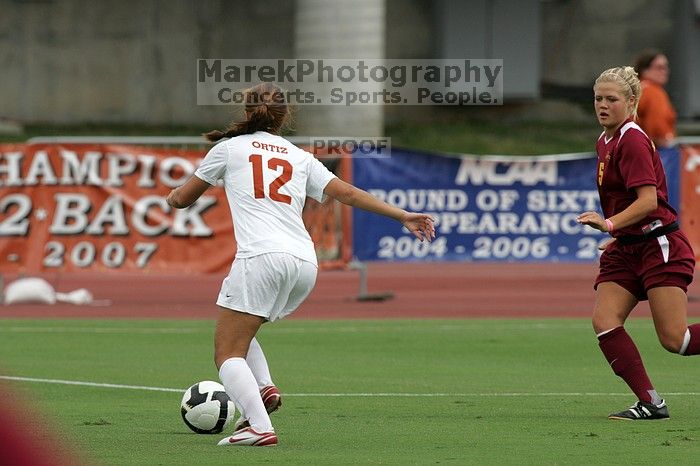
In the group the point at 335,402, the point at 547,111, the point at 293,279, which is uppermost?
the point at 547,111

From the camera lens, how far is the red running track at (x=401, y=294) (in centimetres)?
1669

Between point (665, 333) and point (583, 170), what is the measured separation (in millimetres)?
9540

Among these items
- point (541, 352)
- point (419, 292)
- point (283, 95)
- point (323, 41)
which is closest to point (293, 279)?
point (283, 95)

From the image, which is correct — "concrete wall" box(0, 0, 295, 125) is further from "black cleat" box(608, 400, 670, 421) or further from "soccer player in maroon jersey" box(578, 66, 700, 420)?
"black cleat" box(608, 400, 670, 421)

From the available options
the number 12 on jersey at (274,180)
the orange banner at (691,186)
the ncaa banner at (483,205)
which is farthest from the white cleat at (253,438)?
the orange banner at (691,186)

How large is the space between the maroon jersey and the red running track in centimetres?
802

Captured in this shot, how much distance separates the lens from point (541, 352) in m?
12.6

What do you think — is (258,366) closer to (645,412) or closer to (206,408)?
(206,408)

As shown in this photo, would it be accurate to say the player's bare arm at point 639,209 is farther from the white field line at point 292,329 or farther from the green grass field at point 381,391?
the white field line at point 292,329

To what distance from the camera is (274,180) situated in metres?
7.11

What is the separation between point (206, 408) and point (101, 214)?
9.67 metres

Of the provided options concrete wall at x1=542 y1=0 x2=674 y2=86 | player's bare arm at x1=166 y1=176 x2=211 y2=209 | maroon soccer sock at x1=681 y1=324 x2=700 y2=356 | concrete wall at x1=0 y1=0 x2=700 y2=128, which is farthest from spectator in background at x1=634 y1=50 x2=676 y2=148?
concrete wall at x1=542 y1=0 x2=674 y2=86

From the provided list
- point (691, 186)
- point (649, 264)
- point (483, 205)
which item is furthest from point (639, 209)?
point (691, 186)

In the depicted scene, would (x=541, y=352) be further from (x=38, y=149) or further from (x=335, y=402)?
(x=38, y=149)
